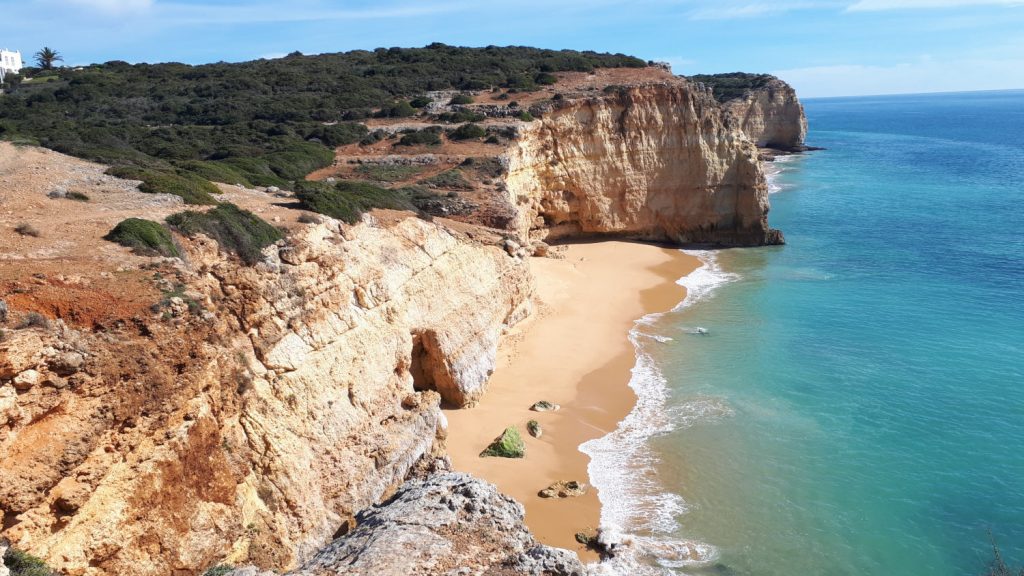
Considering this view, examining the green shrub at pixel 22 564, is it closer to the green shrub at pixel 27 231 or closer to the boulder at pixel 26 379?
the boulder at pixel 26 379

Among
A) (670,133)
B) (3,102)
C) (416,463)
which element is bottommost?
(416,463)

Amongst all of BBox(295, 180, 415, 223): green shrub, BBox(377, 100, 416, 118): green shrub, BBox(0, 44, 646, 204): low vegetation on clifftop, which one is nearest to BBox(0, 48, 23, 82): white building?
BBox(0, 44, 646, 204): low vegetation on clifftop

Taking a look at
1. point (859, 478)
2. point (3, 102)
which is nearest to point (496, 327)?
point (859, 478)

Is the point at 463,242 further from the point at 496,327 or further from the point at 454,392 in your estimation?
the point at 454,392

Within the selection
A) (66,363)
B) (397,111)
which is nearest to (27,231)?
(66,363)

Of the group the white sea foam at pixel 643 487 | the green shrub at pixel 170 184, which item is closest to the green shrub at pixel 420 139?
the white sea foam at pixel 643 487

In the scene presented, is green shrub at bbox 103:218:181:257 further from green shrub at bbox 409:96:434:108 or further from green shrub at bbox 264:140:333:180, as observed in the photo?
green shrub at bbox 409:96:434:108
